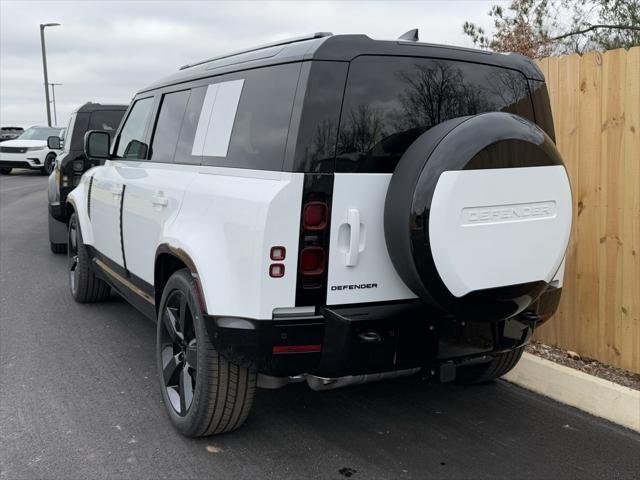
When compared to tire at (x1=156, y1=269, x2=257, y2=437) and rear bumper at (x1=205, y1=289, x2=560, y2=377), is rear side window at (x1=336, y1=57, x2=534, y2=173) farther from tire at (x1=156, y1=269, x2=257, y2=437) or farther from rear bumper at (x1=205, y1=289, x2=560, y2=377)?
tire at (x1=156, y1=269, x2=257, y2=437)

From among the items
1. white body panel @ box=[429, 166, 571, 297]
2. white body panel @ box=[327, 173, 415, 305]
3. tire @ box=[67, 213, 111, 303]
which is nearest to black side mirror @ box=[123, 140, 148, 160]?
tire @ box=[67, 213, 111, 303]

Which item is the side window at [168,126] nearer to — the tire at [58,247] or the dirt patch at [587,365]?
the dirt patch at [587,365]

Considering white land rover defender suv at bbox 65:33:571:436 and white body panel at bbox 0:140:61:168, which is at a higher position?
white body panel at bbox 0:140:61:168

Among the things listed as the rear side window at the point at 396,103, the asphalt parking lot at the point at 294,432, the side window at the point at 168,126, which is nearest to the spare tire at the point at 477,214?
the rear side window at the point at 396,103

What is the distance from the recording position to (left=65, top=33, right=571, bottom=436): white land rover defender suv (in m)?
2.82

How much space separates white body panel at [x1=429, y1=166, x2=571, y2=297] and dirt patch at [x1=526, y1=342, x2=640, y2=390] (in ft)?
5.21

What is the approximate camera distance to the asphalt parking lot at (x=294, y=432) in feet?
10.7

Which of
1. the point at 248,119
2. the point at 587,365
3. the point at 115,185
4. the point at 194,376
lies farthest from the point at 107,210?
the point at 587,365

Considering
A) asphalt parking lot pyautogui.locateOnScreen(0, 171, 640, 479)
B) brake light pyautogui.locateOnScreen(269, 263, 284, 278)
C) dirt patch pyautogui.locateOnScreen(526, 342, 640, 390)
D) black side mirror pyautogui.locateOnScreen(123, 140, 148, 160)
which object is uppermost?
black side mirror pyautogui.locateOnScreen(123, 140, 148, 160)

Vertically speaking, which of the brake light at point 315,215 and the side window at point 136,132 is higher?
the side window at point 136,132

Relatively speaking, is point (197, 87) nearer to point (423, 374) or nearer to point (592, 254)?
point (423, 374)

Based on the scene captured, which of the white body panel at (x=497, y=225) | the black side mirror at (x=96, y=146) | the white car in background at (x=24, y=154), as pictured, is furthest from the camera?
the white car in background at (x=24, y=154)

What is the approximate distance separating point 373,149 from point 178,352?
5.60 ft

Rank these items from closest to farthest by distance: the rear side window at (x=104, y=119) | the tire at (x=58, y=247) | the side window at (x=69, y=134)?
the side window at (x=69, y=134), the rear side window at (x=104, y=119), the tire at (x=58, y=247)
